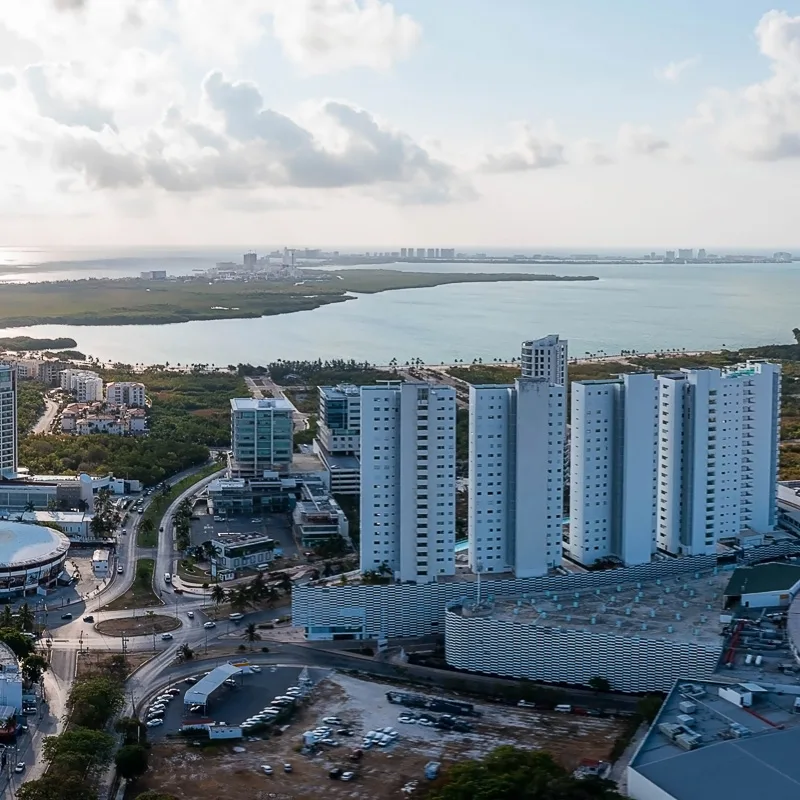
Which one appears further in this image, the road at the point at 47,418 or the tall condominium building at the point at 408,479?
the road at the point at 47,418

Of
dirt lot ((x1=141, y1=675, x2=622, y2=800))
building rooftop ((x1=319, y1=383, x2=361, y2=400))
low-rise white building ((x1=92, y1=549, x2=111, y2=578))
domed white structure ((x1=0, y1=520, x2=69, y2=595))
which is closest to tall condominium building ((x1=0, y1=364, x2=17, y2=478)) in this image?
domed white structure ((x1=0, y1=520, x2=69, y2=595))

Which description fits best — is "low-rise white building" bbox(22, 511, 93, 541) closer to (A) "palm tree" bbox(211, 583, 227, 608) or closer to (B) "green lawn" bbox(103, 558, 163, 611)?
(B) "green lawn" bbox(103, 558, 163, 611)

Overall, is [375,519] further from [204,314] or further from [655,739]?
[204,314]

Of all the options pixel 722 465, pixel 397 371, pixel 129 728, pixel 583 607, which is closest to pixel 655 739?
pixel 583 607

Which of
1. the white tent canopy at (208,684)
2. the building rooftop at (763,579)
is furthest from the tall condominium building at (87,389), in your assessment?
the building rooftop at (763,579)

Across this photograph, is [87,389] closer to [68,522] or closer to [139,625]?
[68,522]

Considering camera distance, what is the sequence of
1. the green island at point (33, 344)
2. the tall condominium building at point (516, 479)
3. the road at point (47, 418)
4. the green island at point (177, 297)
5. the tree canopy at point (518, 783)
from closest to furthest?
the tree canopy at point (518, 783)
the tall condominium building at point (516, 479)
the road at point (47, 418)
the green island at point (33, 344)
the green island at point (177, 297)

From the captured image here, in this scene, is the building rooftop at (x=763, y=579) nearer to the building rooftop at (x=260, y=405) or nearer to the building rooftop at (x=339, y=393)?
the building rooftop at (x=339, y=393)
